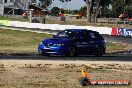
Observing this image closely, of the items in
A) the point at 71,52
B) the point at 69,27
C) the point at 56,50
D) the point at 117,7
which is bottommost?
the point at 117,7

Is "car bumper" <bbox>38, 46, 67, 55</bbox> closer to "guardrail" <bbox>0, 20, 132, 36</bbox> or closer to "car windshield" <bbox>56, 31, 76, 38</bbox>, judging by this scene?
"car windshield" <bbox>56, 31, 76, 38</bbox>

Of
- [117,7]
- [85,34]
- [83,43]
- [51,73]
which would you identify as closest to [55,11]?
[117,7]

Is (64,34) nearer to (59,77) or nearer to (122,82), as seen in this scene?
(59,77)

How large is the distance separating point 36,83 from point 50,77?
143 cm

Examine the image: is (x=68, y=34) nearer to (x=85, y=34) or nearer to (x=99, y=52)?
(x=85, y=34)

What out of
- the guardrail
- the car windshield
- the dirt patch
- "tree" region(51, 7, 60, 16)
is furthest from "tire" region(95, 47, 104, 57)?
"tree" region(51, 7, 60, 16)

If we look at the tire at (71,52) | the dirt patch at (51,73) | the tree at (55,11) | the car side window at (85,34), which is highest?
the car side window at (85,34)

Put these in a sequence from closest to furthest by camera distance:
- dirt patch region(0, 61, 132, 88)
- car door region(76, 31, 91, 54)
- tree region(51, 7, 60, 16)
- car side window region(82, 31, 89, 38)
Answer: dirt patch region(0, 61, 132, 88) → car door region(76, 31, 91, 54) → car side window region(82, 31, 89, 38) → tree region(51, 7, 60, 16)

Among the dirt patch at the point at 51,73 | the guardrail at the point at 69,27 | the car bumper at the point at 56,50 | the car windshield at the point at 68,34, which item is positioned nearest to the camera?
the dirt patch at the point at 51,73

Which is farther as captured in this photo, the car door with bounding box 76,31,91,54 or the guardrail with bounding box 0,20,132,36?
the guardrail with bounding box 0,20,132,36

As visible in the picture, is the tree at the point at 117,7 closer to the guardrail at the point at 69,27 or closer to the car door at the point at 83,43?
the guardrail at the point at 69,27

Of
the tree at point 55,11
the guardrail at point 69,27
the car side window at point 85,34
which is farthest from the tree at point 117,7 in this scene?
the car side window at point 85,34

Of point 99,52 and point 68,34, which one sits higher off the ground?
point 68,34

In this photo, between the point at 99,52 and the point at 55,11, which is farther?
the point at 55,11
